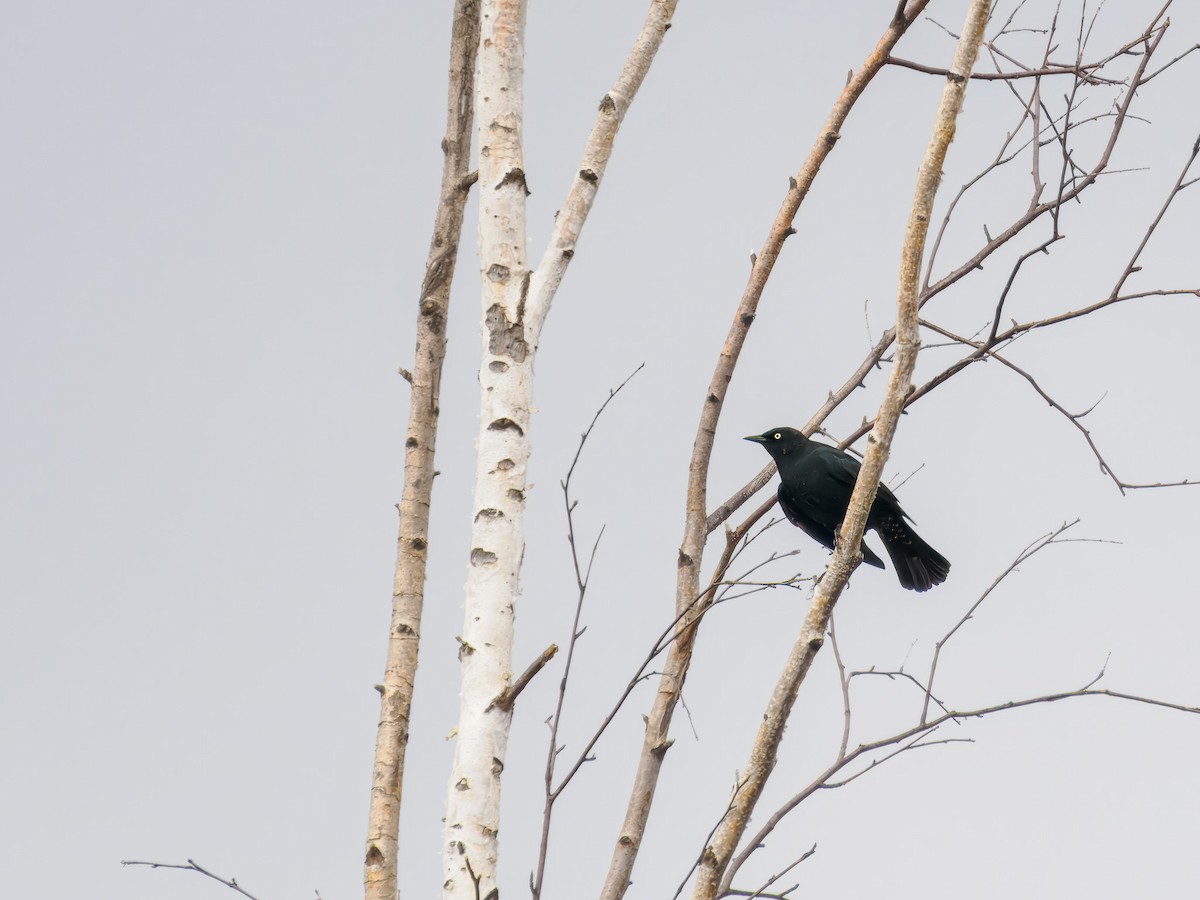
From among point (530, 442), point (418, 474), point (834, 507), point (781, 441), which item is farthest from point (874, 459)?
point (781, 441)

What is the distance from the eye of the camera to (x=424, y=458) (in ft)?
14.0

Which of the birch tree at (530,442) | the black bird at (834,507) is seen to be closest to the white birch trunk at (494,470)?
the birch tree at (530,442)

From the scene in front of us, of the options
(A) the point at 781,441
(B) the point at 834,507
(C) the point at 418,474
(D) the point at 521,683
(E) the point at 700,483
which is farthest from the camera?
(A) the point at 781,441

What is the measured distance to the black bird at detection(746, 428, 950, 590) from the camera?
6941 millimetres

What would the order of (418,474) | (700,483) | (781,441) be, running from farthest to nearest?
(781,441) < (418,474) < (700,483)

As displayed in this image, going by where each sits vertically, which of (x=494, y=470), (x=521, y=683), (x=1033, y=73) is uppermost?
(x=1033, y=73)

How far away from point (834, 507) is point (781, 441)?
0.63 meters

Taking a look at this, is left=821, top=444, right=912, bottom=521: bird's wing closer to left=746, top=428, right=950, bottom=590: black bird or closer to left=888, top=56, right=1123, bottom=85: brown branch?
left=746, top=428, right=950, bottom=590: black bird

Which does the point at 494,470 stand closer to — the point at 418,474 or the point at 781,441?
the point at 418,474

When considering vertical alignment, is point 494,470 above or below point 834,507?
below

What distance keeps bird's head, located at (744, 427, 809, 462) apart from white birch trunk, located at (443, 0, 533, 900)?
3.86 metres

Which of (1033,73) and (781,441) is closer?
(1033,73)

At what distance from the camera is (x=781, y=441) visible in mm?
7402

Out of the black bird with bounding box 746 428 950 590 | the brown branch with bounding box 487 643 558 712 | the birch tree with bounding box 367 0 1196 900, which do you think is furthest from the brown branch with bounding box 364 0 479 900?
the black bird with bounding box 746 428 950 590
